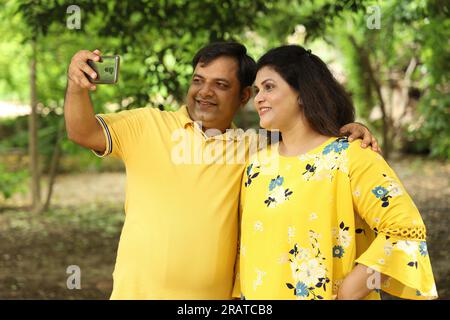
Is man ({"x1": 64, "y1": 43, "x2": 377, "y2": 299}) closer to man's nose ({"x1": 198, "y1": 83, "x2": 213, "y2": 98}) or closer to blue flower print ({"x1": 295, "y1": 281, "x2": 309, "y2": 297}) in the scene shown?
man's nose ({"x1": 198, "y1": 83, "x2": 213, "y2": 98})

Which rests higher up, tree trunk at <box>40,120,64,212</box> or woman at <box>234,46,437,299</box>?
tree trunk at <box>40,120,64,212</box>

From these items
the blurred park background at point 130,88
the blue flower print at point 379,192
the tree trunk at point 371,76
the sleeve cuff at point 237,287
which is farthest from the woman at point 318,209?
the tree trunk at point 371,76

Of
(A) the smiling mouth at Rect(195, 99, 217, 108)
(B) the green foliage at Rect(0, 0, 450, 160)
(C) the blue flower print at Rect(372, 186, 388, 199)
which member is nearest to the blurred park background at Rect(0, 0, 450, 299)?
Answer: (B) the green foliage at Rect(0, 0, 450, 160)

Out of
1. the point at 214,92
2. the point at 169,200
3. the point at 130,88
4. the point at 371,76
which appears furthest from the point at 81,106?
the point at 371,76

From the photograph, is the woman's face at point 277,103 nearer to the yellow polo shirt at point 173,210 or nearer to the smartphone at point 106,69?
the yellow polo shirt at point 173,210

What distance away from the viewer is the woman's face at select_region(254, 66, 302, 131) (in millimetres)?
2346

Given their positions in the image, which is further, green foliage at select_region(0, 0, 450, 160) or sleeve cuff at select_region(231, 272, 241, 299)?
green foliage at select_region(0, 0, 450, 160)

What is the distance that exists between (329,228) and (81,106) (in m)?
0.97

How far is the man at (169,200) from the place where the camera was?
2.35m

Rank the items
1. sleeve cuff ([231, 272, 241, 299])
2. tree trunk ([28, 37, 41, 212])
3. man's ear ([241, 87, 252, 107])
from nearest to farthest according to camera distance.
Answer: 1. sleeve cuff ([231, 272, 241, 299])
2. man's ear ([241, 87, 252, 107])
3. tree trunk ([28, 37, 41, 212])

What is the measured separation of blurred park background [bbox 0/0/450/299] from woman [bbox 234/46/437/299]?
1.33 ft

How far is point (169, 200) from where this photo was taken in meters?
2.37

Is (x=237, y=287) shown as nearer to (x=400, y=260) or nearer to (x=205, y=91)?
(x=400, y=260)
